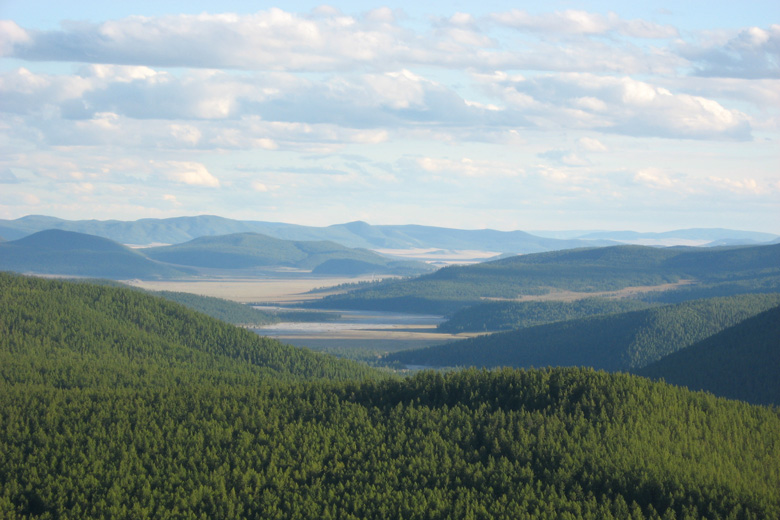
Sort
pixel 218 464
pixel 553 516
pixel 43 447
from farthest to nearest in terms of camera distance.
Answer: pixel 43 447, pixel 218 464, pixel 553 516

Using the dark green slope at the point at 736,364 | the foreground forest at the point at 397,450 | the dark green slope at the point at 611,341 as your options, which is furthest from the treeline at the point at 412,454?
the dark green slope at the point at 611,341

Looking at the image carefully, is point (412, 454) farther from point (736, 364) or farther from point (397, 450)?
point (736, 364)

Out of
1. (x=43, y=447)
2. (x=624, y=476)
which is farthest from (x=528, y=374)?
(x=43, y=447)

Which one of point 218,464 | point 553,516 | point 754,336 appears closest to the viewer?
point 553,516

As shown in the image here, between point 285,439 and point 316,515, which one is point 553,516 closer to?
point 316,515

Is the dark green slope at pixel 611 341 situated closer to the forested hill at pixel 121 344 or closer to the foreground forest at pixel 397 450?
the forested hill at pixel 121 344

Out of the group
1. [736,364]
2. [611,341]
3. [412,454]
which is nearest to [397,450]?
[412,454]
